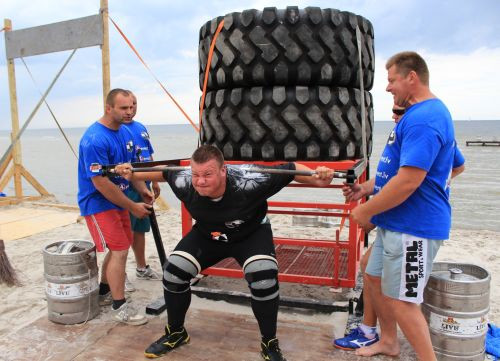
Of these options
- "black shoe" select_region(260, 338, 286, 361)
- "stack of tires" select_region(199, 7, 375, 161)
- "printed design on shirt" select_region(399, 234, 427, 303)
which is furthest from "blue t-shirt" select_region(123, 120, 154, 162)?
"printed design on shirt" select_region(399, 234, 427, 303)

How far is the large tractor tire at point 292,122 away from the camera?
2.99 meters

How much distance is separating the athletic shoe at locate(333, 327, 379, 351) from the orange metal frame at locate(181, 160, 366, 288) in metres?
0.59

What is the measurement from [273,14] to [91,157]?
1.57 meters

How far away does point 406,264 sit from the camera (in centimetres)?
217

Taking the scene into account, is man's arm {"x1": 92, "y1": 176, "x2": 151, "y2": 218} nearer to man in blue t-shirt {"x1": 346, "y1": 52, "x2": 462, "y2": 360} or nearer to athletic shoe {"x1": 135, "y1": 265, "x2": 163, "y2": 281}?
athletic shoe {"x1": 135, "y1": 265, "x2": 163, "y2": 281}

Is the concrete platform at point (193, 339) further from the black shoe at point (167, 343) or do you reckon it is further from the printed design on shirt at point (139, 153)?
the printed design on shirt at point (139, 153)

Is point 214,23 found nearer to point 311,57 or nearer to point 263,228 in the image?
point 311,57

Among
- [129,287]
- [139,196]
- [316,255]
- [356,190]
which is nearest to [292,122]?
[356,190]

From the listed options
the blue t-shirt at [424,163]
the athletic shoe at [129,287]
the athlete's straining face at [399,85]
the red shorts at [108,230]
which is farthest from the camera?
the athletic shoe at [129,287]

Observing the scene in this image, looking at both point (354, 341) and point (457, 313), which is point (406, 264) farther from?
point (354, 341)

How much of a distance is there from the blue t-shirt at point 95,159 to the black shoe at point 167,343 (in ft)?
3.32

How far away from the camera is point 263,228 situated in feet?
8.80

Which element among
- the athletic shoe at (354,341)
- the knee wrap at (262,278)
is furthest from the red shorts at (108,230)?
the athletic shoe at (354,341)

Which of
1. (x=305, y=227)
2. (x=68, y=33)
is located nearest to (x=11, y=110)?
(x=68, y=33)
